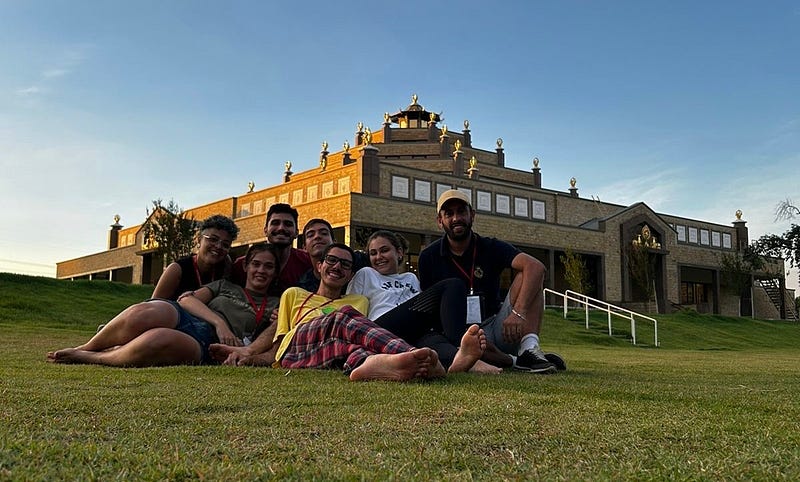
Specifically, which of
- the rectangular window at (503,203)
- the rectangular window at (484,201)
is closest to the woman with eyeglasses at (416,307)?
the rectangular window at (484,201)

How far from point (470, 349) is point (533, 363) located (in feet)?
3.19

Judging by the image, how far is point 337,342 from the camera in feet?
14.7

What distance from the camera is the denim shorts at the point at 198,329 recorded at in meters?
5.01

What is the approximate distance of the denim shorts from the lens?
501 centimetres

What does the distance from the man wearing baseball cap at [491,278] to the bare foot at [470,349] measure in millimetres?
890

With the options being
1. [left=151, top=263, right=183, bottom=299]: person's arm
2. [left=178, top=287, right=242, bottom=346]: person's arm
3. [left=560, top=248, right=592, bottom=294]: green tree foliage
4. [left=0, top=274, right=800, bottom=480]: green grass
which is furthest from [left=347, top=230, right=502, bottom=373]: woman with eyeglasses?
[left=560, top=248, right=592, bottom=294]: green tree foliage

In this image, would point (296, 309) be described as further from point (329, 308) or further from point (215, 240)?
point (215, 240)

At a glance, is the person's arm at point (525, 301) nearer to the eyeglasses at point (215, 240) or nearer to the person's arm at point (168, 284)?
the eyeglasses at point (215, 240)

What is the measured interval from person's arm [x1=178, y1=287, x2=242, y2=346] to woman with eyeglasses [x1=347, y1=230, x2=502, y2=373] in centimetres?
92

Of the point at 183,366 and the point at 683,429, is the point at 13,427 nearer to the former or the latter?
the point at 683,429

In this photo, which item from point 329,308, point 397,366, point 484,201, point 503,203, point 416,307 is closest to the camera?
point 397,366

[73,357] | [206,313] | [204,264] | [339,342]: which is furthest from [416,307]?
[73,357]

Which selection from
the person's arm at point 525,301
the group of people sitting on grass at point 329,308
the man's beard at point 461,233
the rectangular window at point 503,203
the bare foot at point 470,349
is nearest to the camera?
the bare foot at point 470,349

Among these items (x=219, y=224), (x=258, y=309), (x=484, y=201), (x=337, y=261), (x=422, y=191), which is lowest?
(x=258, y=309)
